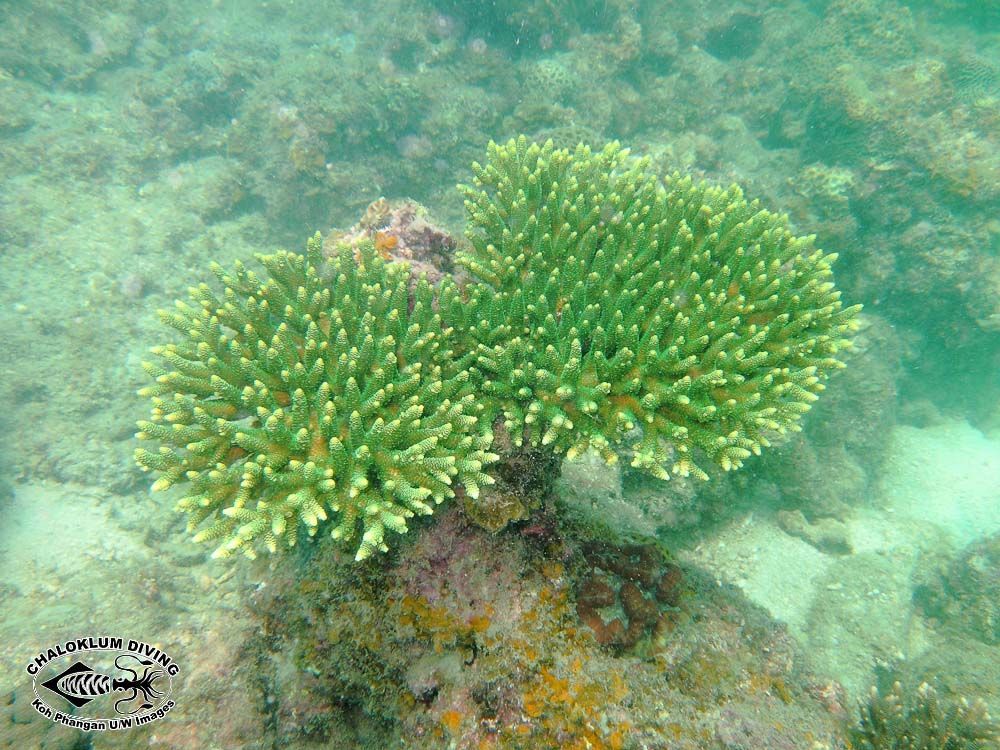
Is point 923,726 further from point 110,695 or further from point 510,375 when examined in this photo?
point 110,695

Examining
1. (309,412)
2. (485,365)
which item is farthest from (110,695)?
(485,365)

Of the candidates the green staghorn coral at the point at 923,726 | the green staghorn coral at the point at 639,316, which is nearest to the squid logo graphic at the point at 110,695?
the green staghorn coral at the point at 639,316

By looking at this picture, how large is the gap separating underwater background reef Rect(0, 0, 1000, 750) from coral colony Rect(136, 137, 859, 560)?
4 centimetres

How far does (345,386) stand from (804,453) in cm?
897

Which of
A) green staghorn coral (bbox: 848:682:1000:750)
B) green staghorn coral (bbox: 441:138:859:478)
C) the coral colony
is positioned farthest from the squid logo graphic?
green staghorn coral (bbox: 848:682:1000:750)

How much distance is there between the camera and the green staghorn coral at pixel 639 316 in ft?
11.9

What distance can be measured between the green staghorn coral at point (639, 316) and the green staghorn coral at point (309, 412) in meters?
0.56

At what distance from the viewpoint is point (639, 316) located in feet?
12.9

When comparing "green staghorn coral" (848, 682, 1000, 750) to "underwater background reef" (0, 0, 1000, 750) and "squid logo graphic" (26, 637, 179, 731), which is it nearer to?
"underwater background reef" (0, 0, 1000, 750)

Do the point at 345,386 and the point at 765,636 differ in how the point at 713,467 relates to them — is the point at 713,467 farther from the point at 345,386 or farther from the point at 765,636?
the point at 345,386

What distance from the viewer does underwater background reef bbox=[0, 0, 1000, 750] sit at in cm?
324

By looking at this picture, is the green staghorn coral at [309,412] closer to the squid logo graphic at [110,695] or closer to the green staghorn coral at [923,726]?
the squid logo graphic at [110,695]

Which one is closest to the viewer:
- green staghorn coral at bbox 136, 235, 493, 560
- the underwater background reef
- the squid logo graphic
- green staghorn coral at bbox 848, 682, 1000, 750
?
green staghorn coral at bbox 136, 235, 493, 560

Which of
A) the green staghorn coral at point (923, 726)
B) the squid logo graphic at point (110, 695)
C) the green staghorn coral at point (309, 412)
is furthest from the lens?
the green staghorn coral at point (923, 726)
